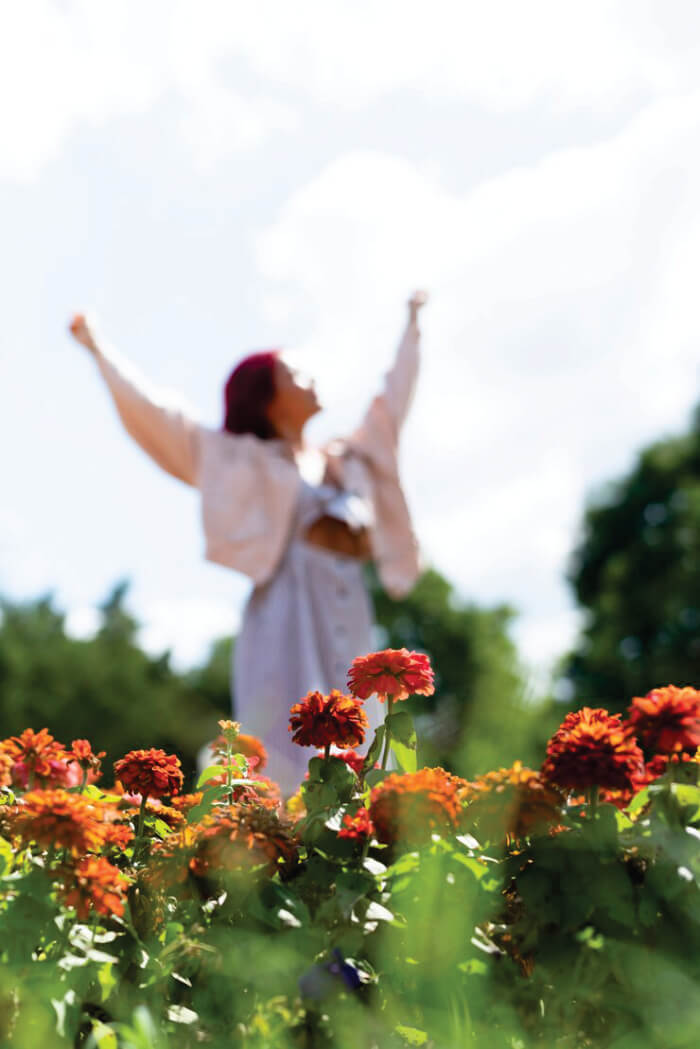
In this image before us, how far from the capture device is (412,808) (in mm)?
1732

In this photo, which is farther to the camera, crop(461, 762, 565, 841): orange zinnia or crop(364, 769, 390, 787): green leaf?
crop(364, 769, 390, 787): green leaf

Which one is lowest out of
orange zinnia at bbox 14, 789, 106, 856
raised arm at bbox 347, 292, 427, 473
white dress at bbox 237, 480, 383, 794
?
orange zinnia at bbox 14, 789, 106, 856

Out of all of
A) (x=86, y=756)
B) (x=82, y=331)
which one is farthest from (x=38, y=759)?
(x=82, y=331)

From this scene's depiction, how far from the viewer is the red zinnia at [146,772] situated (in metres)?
2.04

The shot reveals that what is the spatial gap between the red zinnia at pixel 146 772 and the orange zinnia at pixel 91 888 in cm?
40

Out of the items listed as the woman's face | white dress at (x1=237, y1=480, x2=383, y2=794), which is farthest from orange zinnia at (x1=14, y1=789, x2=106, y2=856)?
the woman's face

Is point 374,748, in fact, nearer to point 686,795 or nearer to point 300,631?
point 686,795

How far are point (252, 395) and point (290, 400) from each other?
8.7 inches

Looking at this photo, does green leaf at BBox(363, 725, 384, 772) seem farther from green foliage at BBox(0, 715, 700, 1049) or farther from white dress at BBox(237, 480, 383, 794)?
white dress at BBox(237, 480, 383, 794)

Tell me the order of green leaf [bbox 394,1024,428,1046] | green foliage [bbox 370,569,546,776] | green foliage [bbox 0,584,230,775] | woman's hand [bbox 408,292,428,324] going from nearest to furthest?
green leaf [bbox 394,1024,428,1046] < woman's hand [bbox 408,292,428,324] < green foliage [bbox 0,584,230,775] < green foliage [bbox 370,569,546,776]

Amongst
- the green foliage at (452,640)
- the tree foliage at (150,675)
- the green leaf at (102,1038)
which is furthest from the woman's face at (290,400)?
the green foliage at (452,640)

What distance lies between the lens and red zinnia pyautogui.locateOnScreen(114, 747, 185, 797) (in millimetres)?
2041

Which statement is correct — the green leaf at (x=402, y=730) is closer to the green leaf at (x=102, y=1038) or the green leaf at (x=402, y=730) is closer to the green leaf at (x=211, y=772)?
the green leaf at (x=211, y=772)

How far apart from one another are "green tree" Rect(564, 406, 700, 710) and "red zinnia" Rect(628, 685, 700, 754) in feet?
69.8
